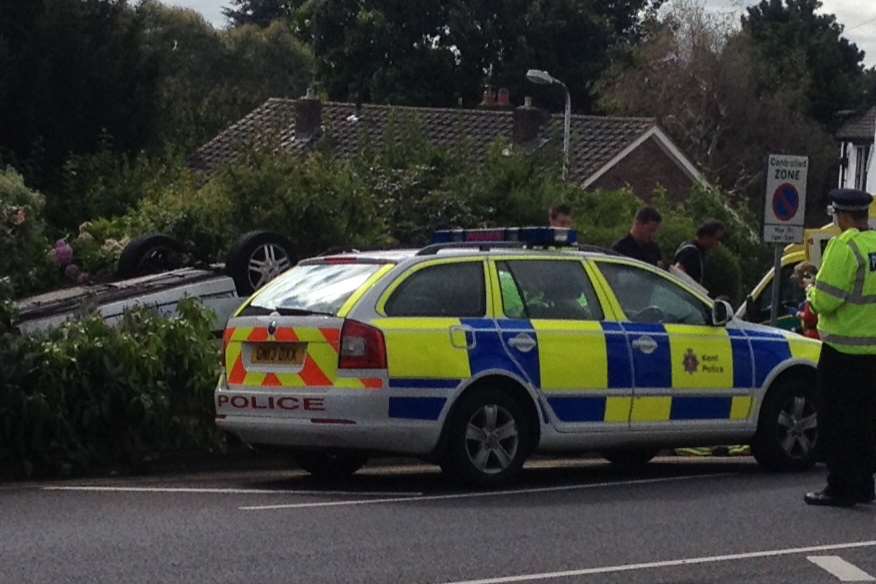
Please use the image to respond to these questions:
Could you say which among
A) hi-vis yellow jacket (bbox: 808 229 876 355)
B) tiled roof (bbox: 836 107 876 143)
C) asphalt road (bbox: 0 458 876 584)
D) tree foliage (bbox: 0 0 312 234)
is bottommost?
asphalt road (bbox: 0 458 876 584)

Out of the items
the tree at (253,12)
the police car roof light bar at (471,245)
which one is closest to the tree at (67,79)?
the police car roof light bar at (471,245)

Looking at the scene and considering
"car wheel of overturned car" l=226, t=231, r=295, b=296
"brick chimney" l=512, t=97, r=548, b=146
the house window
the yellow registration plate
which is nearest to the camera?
the yellow registration plate

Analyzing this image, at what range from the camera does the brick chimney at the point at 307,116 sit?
4238 centimetres

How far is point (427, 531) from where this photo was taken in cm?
1021

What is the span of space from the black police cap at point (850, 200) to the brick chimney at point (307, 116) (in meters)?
31.1

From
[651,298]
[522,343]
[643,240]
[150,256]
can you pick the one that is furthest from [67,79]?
[522,343]

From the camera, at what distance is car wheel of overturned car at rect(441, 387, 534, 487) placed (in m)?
12.0

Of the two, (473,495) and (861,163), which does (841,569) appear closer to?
(473,495)

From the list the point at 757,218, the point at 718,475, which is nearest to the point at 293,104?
the point at 757,218

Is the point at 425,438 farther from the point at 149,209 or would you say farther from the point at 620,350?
the point at 149,209

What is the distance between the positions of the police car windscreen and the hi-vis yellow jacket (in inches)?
113

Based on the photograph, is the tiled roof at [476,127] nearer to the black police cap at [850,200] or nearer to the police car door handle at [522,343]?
the police car door handle at [522,343]

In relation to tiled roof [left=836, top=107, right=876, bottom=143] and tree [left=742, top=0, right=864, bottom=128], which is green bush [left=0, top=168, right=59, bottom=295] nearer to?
tiled roof [left=836, top=107, right=876, bottom=143]

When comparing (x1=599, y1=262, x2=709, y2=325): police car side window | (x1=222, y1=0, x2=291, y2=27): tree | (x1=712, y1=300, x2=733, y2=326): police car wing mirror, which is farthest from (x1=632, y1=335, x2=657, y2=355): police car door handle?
(x1=222, y1=0, x2=291, y2=27): tree
